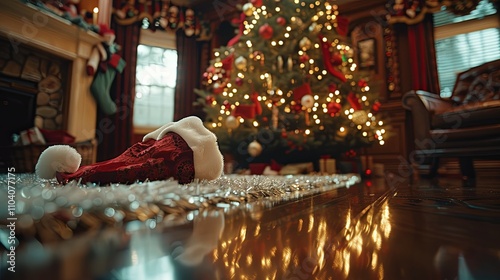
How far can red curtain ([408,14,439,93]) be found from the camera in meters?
2.70

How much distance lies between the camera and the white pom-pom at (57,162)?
0.61 m

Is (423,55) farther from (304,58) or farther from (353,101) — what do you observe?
(304,58)

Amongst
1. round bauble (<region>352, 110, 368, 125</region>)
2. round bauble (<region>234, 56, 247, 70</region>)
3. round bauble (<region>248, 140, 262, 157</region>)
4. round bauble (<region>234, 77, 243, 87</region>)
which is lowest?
round bauble (<region>248, 140, 262, 157</region>)

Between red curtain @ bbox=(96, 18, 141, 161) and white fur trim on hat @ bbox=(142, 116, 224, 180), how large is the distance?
2433 mm

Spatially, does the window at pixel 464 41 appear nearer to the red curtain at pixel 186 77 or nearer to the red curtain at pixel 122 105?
the red curtain at pixel 186 77

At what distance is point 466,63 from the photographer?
2.71 metres

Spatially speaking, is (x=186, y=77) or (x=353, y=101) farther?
(x=186, y=77)

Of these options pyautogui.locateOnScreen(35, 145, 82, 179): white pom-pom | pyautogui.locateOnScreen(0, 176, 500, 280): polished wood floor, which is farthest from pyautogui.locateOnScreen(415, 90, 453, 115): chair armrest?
pyautogui.locateOnScreen(35, 145, 82, 179): white pom-pom

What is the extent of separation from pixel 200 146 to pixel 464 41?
10.2 ft

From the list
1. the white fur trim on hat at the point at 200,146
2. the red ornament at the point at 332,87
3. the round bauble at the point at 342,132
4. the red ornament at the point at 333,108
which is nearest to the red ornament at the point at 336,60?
the red ornament at the point at 332,87

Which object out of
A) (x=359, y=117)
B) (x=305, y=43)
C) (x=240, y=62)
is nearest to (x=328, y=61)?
(x=305, y=43)

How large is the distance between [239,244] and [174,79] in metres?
3.29

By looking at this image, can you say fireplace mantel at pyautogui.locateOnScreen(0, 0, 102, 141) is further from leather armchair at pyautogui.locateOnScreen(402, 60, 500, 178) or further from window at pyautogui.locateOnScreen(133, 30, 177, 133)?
leather armchair at pyautogui.locateOnScreen(402, 60, 500, 178)

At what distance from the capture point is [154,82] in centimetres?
321
